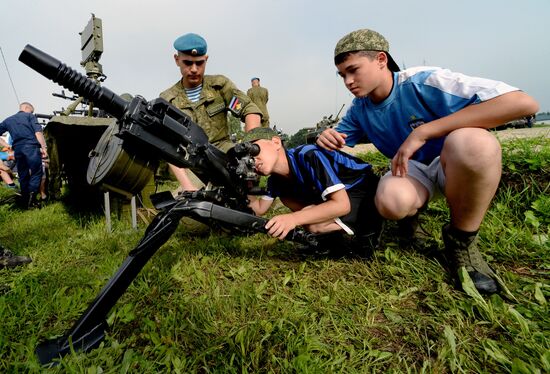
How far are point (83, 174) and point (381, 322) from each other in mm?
5595

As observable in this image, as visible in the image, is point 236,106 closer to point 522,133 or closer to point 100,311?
point 100,311

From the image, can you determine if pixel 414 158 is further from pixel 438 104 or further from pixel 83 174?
pixel 83 174

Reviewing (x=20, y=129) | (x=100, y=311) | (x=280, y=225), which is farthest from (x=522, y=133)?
(x=20, y=129)

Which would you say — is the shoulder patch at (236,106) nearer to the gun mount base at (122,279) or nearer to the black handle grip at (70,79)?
the gun mount base at (122,279)

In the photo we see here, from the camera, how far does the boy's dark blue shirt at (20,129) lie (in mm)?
6391

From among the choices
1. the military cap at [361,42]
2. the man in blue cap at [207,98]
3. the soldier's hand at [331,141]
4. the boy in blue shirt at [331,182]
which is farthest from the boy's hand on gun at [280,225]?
the man in blue cap at [207,98]

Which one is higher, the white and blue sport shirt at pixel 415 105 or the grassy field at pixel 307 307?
the white and blue sport shirt at pixel 415 105

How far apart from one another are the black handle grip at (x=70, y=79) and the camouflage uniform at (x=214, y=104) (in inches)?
77.6

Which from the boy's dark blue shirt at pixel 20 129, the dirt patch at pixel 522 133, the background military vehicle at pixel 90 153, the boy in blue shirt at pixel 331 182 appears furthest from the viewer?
the boy's dark blue shirt at pixel 20 129

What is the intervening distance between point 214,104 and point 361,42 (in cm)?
202

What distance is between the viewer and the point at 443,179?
1.85 meters

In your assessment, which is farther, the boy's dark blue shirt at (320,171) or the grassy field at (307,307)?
the boy's dark blue shirt at (320,171)

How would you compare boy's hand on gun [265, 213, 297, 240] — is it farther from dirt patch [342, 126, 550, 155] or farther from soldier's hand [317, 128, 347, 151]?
dirt patch [342, 126, 550, 155]

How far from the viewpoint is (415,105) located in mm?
1847
